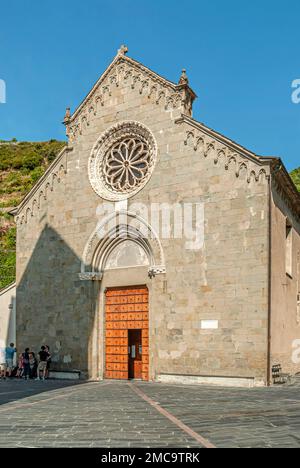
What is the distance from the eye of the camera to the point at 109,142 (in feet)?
78.6

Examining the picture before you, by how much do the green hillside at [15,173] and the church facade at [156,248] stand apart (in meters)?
27.4

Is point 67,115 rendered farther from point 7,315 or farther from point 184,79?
point 7,315

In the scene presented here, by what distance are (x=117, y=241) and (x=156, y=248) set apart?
2526mm

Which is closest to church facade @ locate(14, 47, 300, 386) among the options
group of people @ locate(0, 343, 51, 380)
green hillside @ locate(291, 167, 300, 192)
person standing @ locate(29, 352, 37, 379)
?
group of people @ locate(0, 343, 51, 380)

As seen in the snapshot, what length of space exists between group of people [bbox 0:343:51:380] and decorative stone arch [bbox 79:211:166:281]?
3812 millimetres

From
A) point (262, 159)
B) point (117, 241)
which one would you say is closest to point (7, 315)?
point (117, 241)

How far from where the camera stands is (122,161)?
77.0 feet

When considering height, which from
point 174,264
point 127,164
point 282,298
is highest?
point 127,164

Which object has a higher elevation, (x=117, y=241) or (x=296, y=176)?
(x=296, y=176)

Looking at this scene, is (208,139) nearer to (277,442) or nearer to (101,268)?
Answer: (101,268)

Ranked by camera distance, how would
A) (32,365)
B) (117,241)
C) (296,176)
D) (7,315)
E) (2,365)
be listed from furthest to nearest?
1. (296,176)
2. (7,315)
3. (2,365)
4. (32,365)
5. (117,241)

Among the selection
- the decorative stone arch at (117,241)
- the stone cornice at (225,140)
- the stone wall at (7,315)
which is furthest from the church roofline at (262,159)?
the stone wall at (7,315)

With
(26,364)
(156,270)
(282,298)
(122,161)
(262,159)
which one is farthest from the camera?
(26,364)

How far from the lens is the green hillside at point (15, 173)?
199 feet
